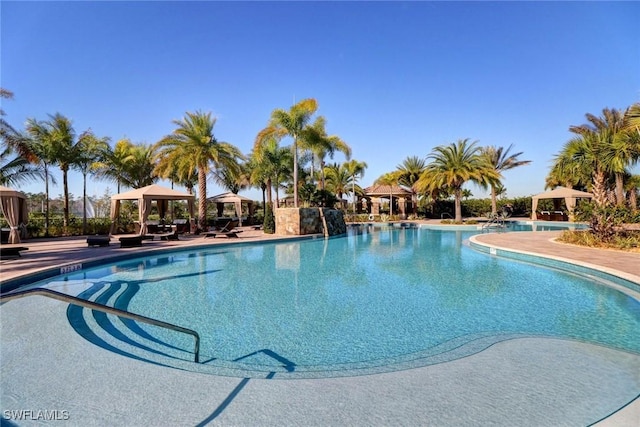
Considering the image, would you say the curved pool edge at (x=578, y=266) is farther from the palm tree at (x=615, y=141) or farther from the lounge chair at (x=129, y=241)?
the lounge chair at (x=129, y=241)

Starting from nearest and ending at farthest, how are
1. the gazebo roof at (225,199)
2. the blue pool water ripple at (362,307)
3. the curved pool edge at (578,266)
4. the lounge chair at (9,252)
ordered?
the blue pool water ripple at (362,307) → the curved pool edge at (578,266) → the lounge chair at (9,252) → the gazebo roof at (225,199)

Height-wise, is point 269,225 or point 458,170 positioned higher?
point 458,170

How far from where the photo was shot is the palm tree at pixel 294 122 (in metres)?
18.6

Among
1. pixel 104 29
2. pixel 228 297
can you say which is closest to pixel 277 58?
pixel 104 29

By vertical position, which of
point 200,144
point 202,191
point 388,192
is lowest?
point 202,191

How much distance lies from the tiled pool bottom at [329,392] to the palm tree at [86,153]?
18.2 meters

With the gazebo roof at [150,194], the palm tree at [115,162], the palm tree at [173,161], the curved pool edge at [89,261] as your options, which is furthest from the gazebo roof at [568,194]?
the palm tree at [115,162]

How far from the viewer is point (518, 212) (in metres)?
36.7

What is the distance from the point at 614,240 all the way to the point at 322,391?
42.0 ft

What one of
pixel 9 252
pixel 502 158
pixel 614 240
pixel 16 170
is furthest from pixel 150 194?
pixel 502 158

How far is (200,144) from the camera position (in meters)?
18.5

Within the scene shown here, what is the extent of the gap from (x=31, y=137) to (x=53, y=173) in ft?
6.68

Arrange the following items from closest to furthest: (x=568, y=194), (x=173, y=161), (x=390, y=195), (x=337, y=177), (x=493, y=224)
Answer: (x=173, y=161) < (x=493, y=224) < (x=568, y=194) < (x=390, y=195) < (x=337, y=177)

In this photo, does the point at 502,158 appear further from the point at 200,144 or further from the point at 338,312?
the point at 338,312
